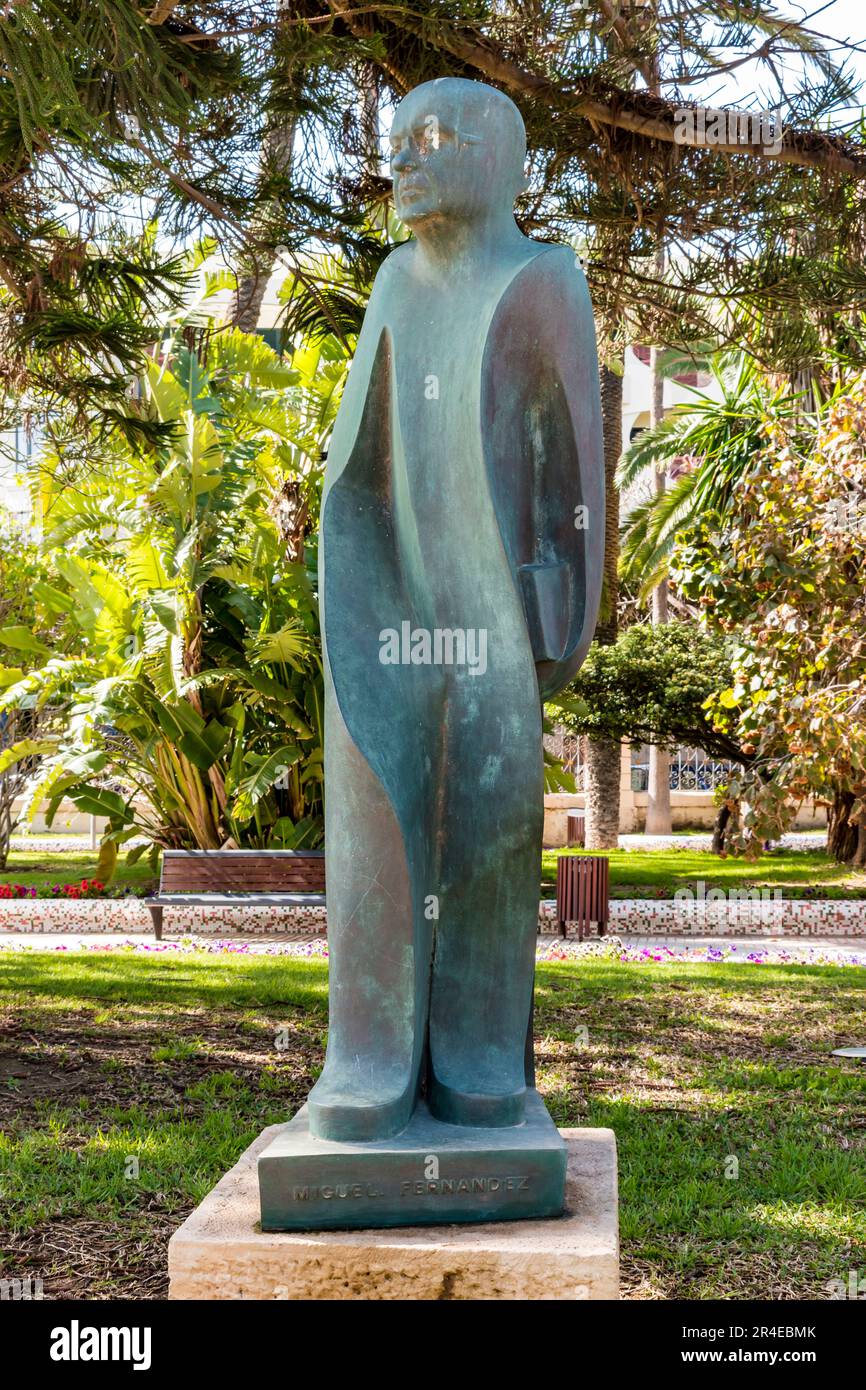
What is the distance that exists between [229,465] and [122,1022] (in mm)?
5807

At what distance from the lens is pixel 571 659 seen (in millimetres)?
3002

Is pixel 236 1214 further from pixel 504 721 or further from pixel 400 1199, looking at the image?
pixel 504 721

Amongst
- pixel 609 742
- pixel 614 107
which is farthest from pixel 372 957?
pixel 609 742

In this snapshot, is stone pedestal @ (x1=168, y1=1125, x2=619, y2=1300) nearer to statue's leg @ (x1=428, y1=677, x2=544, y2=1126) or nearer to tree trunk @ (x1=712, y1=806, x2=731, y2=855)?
statue's leg @ (x1=428, y1=677, x2=544, y2=1126)

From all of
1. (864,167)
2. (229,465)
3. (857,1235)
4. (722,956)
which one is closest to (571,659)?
(857,1235)

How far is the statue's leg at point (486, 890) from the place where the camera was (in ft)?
9.65

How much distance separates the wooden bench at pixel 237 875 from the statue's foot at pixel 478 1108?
301 inches

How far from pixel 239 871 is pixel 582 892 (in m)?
2.56

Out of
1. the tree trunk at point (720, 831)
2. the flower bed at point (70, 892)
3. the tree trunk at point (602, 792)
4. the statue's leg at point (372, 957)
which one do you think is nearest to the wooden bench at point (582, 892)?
the flower bed at point (70, 892)

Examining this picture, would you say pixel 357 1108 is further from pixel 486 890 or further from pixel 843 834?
pixel 843 834

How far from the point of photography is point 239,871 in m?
10.6

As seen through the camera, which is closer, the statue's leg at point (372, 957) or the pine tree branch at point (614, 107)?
the statue's leg at point (372, 957)

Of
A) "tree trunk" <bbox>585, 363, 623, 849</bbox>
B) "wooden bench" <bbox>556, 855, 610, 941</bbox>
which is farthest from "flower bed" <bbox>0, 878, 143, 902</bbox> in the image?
"tree trunk" <bbox>585, 363, 623, 849</bbox>

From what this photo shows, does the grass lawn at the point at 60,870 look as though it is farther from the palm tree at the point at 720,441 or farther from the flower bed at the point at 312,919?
the palm tree at the point at 720,441
